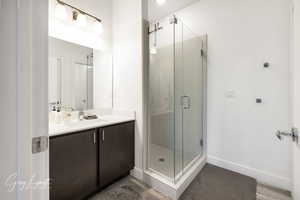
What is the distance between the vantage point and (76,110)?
6.70ft

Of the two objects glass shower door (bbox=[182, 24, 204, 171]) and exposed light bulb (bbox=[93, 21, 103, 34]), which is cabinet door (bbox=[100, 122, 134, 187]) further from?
exposed light bulb (bbox=[93, 21, 103, 34])

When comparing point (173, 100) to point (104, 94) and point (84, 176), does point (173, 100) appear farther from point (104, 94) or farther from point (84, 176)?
point (84, 176)

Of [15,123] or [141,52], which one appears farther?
[141,52]

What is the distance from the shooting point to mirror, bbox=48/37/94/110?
182cm

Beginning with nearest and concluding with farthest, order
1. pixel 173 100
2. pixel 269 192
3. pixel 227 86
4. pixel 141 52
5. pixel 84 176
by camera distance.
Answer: pixel 84 176 → pixel 269 192 → pixel 141 52 → pixel 173 100 → pixel 227 86

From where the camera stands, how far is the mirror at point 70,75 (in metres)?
1.82

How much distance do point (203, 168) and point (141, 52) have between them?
2.09 m

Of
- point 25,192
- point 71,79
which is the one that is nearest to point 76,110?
point 71,79

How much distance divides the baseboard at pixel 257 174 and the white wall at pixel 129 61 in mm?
1353

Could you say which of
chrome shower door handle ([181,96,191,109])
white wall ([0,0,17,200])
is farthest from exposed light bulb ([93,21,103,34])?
white wall ([0,0,17,200])

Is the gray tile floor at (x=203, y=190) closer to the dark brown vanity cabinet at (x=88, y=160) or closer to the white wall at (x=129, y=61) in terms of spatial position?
the dark brown vanity cabinet at (x=88, y=160)

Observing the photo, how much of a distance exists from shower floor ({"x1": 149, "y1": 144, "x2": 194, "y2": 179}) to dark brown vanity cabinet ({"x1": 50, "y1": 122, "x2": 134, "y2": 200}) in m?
0.35

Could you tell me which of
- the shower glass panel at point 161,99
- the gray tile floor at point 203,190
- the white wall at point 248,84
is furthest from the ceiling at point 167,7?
the gray tile floor at point 203,190

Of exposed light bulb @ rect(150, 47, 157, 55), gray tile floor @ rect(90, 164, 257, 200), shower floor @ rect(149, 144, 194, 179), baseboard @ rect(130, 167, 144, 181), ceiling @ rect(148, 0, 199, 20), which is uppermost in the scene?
ceiling @ rect(148, 0, 199, 20)
